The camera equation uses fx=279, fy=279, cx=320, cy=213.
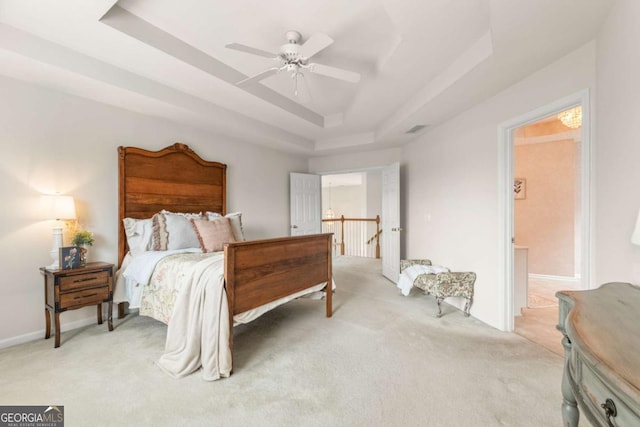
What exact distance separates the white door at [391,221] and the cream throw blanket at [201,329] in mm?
3220

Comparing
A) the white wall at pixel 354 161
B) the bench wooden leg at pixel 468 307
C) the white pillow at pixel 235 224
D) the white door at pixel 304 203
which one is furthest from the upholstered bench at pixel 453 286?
the white door at pixel 304 203

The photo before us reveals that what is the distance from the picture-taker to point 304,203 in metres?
5.76

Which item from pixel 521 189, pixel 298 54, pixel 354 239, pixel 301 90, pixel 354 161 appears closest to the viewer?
pixel 298 54

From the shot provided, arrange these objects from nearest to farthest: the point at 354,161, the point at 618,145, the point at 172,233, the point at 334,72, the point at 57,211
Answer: the point at 618,145
the point at 334,72
the point at 57,211
the point at 172,233
the point at 354,161

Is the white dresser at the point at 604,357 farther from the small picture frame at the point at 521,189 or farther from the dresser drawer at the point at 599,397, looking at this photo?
the small picture frame at the point at 521,189

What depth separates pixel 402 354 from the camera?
7.63 ft

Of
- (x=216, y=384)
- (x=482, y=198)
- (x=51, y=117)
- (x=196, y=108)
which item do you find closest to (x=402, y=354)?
(x=216, y=384)

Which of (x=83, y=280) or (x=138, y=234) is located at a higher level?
(x=138, y=234)

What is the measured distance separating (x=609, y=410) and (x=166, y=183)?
4089mm

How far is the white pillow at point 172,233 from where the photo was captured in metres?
3.12

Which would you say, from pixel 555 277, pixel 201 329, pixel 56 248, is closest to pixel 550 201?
pixel 555 277

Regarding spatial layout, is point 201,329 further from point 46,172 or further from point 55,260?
point 46,172

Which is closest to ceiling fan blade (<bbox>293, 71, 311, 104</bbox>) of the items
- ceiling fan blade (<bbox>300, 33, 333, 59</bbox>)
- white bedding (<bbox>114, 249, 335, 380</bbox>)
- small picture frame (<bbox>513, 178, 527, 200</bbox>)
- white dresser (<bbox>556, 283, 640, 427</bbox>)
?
ceiling fan blade (<bbox>300, 33, 333, 59</bbox>)

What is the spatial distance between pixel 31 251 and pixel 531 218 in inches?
274
